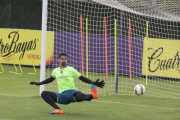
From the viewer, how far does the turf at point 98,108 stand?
9742 millimetres

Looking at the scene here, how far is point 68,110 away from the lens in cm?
1080

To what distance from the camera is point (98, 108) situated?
11281mm

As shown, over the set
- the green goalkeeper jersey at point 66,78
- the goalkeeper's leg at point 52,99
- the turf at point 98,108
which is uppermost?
the green goalkeeper jersey at point 66,78

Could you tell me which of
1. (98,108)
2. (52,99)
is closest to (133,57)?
(98,108)

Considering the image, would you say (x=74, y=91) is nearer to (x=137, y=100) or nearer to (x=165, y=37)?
(x=137, y=100)

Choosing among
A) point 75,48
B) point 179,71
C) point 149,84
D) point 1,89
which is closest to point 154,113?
point 1,89

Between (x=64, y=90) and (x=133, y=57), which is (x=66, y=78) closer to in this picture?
(x=64, y=90)

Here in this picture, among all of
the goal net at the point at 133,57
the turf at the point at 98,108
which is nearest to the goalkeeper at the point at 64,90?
the turf at the point at 98,108

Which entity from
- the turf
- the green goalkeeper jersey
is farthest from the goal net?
the green goalkeeper jersey

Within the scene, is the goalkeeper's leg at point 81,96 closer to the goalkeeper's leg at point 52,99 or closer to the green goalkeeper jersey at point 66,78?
the green goalkeeper jersey at point 66,78

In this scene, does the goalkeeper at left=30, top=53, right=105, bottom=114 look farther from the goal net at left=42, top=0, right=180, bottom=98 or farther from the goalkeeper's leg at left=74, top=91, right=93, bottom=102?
the goal net at left=42, top=0, right=180, bottom=98

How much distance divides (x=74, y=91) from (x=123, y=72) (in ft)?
36.8

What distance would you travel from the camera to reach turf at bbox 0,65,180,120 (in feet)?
32.0

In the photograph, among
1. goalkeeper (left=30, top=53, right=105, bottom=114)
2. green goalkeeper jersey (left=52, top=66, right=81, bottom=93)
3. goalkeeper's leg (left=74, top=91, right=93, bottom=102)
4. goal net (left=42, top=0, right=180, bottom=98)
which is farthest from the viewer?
goal net (left=42, top=0, right=180, bottom=98)
